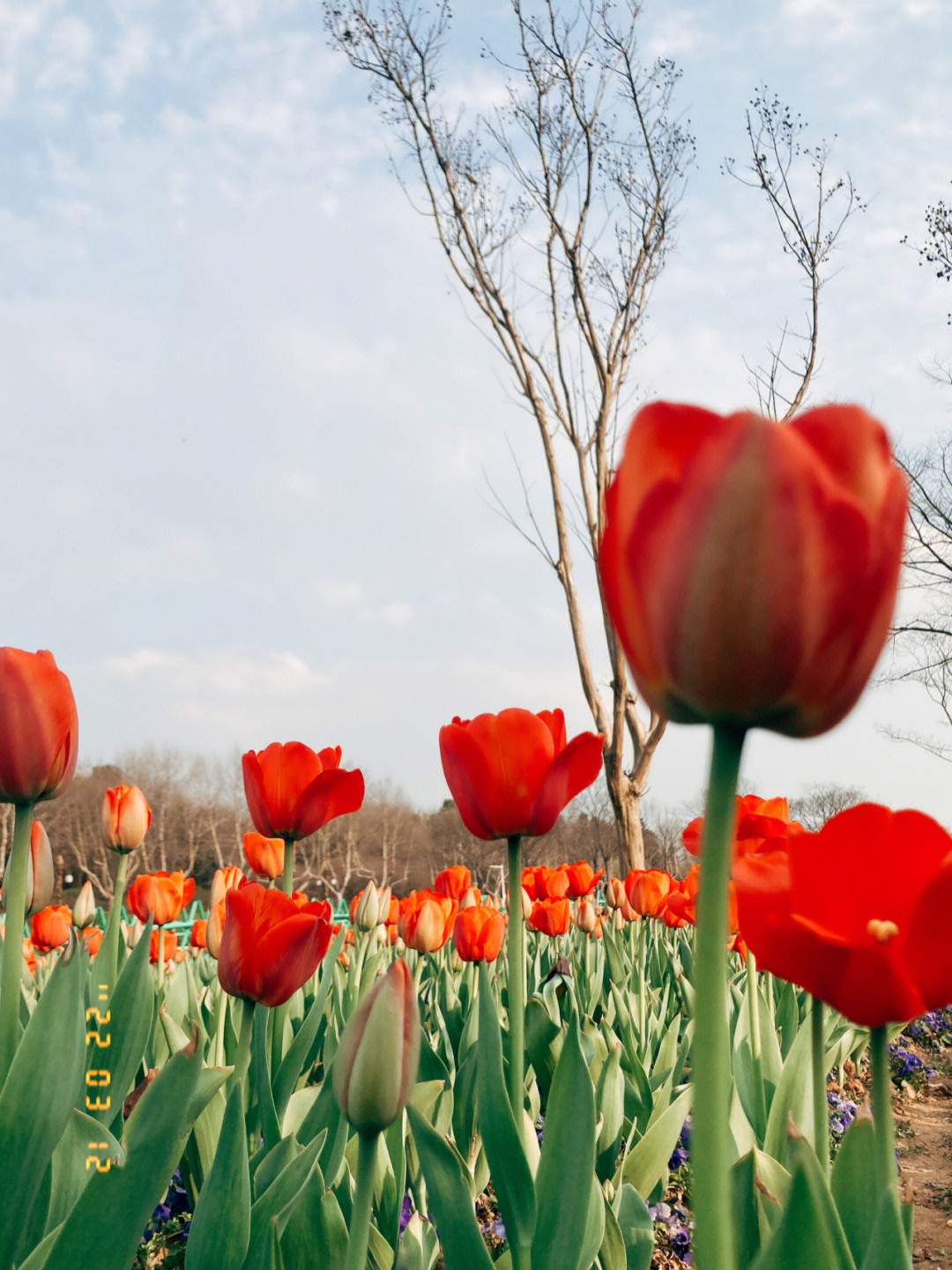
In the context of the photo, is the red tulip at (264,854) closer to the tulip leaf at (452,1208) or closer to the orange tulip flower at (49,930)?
the orange tulip flower at (49,930)

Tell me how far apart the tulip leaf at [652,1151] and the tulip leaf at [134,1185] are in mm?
1134

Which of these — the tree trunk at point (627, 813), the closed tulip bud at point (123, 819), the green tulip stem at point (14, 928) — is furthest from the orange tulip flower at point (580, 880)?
the tree trunk at point (627, 813)

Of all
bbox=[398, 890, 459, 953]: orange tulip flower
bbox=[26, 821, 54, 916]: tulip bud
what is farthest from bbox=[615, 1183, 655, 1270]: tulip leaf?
bbox=[398, 890, 459, 953]: orange tulip flower

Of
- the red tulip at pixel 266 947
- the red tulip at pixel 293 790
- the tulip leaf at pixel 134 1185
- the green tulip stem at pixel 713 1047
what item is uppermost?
the green tulip stem at pixel 713 1047

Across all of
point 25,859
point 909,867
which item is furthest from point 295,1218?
point 909,867

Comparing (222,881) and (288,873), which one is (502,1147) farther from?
(222,881)

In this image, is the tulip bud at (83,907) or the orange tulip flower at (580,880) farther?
the orange tulip flower at (580,880)

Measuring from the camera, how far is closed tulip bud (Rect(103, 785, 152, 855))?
1.87 metres

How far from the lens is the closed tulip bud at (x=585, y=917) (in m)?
3.64

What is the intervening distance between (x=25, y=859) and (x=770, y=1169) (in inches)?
38.3

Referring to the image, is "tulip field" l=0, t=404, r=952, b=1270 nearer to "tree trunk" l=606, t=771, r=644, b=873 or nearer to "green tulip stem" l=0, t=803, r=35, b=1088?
"green tulip stem" l=0, t=803, r=35, b=1088

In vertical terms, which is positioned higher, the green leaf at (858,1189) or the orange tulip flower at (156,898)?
the green leaf at (858,1189)

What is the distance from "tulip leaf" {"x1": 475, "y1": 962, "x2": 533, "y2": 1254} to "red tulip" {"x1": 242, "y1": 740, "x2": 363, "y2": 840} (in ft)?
1.64

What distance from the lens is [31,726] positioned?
106cm
